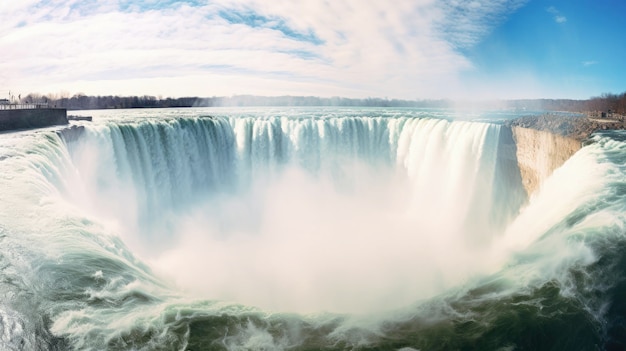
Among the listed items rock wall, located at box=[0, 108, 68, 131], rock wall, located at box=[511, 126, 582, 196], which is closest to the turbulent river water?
rock wall, located at box=[511, 126, 582, 196]

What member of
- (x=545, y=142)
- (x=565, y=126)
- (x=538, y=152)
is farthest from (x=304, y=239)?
(x=565, y=126)

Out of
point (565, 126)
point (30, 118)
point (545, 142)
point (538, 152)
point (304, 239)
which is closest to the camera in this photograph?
point (545, 142)

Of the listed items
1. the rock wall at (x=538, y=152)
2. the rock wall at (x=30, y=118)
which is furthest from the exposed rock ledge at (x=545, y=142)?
the rock wall at (x=30, y=118)

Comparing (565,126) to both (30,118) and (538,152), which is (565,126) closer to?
(538,152)

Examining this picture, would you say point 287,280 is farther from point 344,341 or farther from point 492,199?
point 492,199

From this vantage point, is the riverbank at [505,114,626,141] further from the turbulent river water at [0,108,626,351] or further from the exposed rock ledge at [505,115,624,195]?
the turbulent river water at [0,108,626,351]

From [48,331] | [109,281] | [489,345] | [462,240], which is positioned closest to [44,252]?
[109,281]
